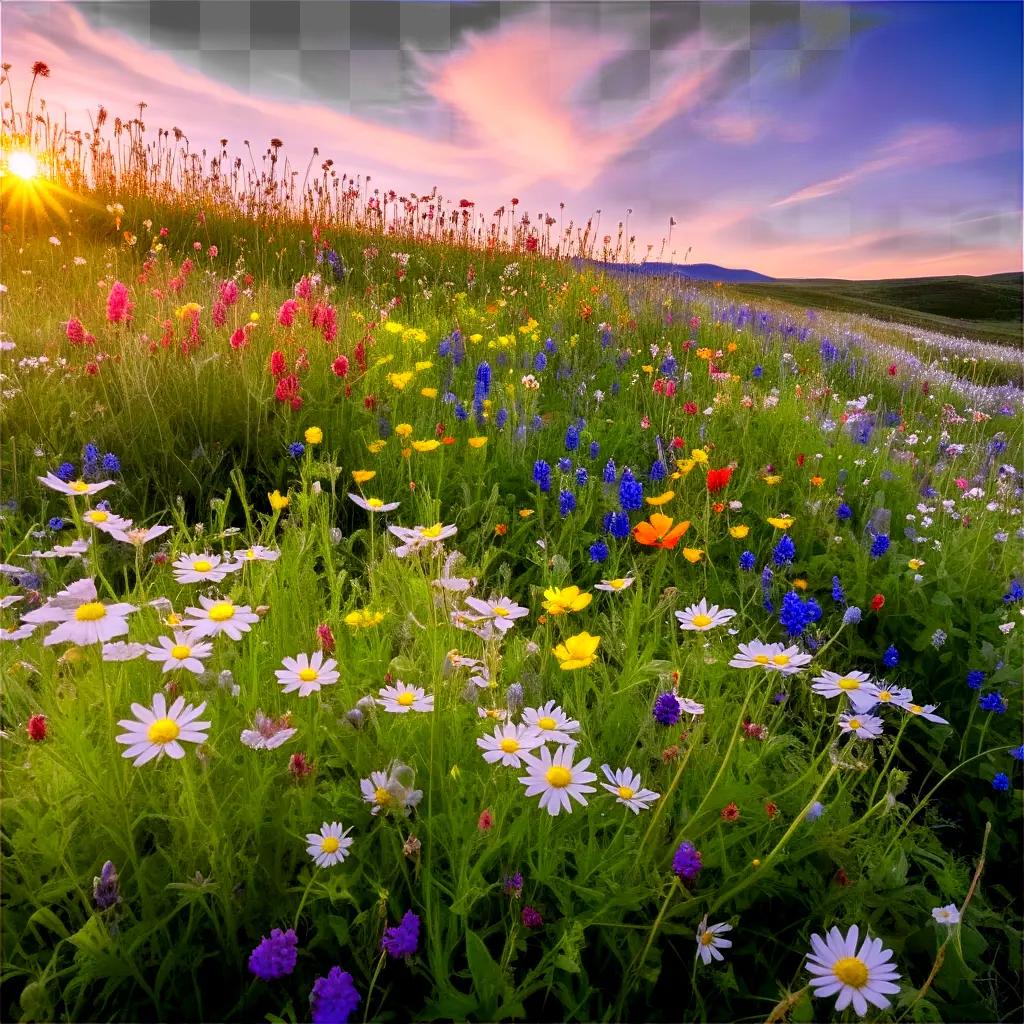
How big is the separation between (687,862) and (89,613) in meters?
1.08

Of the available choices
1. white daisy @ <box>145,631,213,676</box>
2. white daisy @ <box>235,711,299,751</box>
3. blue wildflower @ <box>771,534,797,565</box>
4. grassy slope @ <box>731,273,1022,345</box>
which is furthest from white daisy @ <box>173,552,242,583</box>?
grassy slope @ <box>731,273,1022,345</box>

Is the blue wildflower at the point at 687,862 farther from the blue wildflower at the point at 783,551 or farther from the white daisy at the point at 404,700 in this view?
the blue wildflower at the point at 783,551

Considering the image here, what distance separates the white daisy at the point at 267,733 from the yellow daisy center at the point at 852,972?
90 centimetres

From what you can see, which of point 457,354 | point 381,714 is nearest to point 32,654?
point 381,714

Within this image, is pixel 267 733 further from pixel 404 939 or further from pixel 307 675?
pixel 404 939

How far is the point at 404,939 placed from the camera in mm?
1062

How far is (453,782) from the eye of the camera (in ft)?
4.34

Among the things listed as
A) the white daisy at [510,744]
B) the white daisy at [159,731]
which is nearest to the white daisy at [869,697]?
the white daisy at [510,744]

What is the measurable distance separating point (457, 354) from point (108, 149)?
234 inches

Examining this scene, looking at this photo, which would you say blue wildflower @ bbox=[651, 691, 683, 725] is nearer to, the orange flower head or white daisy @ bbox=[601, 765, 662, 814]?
white daisy @ bbox=[601, 765, 662, 814]

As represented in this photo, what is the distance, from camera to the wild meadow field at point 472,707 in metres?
1.14

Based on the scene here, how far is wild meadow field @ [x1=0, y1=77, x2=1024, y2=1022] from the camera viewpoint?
1.14m

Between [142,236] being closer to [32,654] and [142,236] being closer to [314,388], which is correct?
[314,388]

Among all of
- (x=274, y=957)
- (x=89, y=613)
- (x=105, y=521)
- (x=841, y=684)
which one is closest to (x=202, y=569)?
(x=105, y=521)
